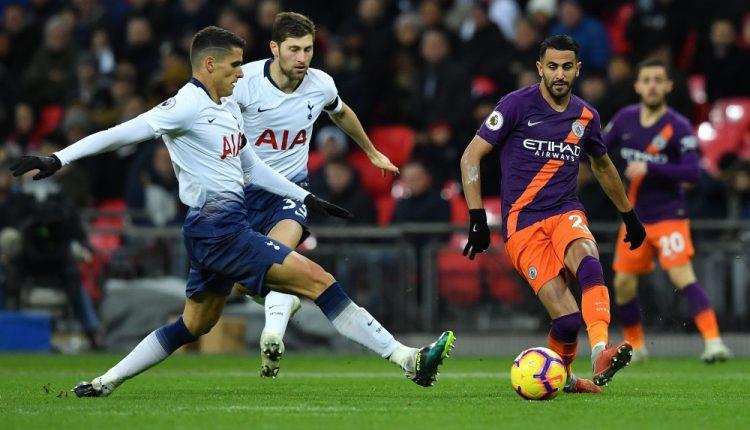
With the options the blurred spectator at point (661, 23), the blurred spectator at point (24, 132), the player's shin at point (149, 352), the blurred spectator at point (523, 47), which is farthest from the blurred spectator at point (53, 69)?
the player's shin at point (149, 352)

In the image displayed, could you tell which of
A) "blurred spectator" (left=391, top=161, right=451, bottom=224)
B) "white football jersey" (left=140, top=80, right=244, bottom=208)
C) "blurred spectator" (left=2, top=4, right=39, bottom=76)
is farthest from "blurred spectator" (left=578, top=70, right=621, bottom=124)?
"blurred spectator" (left=2, top=4, right=39, bottom=76)

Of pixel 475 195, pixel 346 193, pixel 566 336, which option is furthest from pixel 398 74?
pixel 566 336

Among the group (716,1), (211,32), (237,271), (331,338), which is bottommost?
(331,338)

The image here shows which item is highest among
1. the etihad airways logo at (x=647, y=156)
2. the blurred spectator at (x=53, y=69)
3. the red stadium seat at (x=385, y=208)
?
the blurred spectator at (x=53, y=69)

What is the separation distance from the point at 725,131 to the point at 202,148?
10.3 meters

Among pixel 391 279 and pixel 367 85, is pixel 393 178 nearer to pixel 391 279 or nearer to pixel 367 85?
pixel 367 85

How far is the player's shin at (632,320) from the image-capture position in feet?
45.8

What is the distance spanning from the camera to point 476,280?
1603 cm

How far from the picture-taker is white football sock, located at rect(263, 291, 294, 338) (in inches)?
424

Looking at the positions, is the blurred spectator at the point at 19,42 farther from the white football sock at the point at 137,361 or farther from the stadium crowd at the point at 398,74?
the white football sock at the point at 137,361

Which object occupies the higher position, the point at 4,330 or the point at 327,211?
the point at 327,211

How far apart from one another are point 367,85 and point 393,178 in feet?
4.42

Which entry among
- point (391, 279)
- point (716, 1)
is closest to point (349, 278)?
point (391, 279)

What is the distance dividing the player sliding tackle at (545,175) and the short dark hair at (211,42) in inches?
72.4
